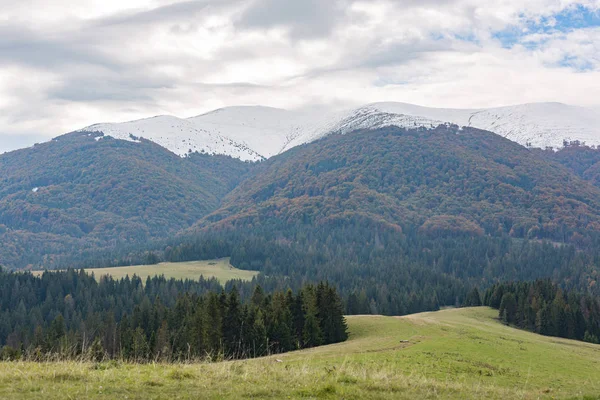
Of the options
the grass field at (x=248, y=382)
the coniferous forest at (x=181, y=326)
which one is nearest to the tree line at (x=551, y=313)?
the coniferous forest at (x=181, y=326)

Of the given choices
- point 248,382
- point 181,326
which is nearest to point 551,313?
point 181,326

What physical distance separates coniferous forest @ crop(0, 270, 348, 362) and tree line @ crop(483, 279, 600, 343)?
39.4m

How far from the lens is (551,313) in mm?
94188

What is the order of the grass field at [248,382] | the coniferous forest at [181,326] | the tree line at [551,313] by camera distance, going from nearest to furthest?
the grass field at [248,382] → the coniferous forest at [181,326] → the tree line at [551,313]

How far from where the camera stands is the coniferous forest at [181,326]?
5622 cm

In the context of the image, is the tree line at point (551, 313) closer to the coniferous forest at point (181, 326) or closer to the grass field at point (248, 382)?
the coniferous forest at point (181, 326)

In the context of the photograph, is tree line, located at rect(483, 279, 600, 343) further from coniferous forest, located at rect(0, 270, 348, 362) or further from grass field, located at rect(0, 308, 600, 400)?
grass field, located at rect(0, 308, 600, 400)

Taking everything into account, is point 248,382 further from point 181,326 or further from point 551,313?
point 551,313

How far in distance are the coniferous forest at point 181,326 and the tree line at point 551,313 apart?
39386mm

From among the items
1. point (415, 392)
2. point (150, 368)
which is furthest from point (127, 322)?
point (415, 392)

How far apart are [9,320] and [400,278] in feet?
388

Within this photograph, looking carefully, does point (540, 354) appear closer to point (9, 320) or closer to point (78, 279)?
point (9, 320)

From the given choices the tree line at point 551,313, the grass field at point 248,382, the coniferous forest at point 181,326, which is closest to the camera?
the grass field at point 248,382

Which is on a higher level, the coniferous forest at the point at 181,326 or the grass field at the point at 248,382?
the grass field at the point at 248,382
